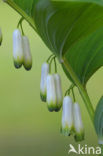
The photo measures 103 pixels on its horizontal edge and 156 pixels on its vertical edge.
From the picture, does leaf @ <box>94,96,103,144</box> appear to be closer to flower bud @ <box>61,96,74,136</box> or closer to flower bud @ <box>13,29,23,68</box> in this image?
flower bud @ <box>61,96,74,136</box>

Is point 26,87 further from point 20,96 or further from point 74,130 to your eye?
point 74,130

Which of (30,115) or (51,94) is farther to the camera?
(30,115)

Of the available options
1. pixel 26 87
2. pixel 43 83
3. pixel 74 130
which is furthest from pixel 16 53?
pixel 26 87

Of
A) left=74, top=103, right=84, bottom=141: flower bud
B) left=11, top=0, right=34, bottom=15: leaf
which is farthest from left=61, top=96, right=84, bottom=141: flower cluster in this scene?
left=11, top=0, right=34, bottom=15: leaf

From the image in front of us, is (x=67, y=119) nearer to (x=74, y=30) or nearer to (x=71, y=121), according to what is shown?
(x=71, y=121)

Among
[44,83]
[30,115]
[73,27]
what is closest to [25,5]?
[73,27]

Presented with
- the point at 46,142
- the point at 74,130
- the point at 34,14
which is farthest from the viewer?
the point at 46,142

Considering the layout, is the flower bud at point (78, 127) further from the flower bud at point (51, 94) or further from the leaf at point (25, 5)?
the leaf at point (25, 5)
